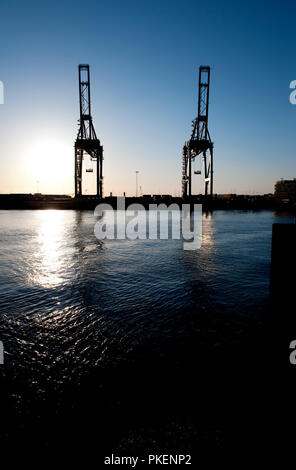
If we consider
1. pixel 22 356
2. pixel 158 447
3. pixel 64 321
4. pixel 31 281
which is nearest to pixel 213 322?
pixel 158 447

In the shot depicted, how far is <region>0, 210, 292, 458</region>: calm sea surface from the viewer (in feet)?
8.47

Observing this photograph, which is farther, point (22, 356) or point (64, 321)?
point (64, 321)

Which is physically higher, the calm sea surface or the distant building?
the distant building

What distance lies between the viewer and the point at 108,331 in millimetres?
4234

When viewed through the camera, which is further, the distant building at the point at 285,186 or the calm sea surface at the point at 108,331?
the distant building at the point at 285,186

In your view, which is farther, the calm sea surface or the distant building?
the distant building

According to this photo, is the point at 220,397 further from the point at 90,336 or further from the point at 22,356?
the point at 22,356

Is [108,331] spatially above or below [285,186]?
below

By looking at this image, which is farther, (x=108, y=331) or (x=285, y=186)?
(x=285, y=186)

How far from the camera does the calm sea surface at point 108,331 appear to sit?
8.47ft

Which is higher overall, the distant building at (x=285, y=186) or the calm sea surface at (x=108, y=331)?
the distant building at (x=285, y=186)

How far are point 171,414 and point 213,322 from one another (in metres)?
2.34

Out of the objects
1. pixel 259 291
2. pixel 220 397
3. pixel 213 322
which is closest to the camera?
pixel 220 397

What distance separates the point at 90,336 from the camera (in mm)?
4059
